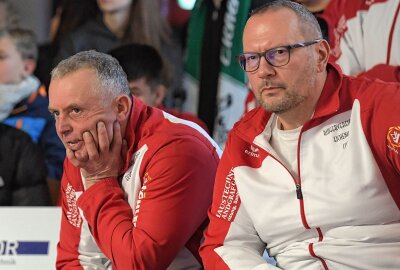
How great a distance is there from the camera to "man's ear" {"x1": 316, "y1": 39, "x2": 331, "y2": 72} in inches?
89.8

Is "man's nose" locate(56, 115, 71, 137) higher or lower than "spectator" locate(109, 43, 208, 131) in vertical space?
higher

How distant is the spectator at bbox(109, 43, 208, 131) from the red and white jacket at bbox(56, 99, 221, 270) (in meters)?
0.86

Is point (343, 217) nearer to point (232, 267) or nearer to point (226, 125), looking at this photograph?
point (232, 267)

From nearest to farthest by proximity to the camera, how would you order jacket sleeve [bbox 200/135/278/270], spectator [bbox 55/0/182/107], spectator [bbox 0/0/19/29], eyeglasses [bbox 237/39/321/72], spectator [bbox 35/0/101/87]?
eyeglasses [bbox 237/39/321/72]
jacket sleeve [bbox 200/135/278/270]
spectator [bbox 55/0/182/107]
spectator [bbox 35/0/101/87]
spectator [bbox 0/0/19/29]

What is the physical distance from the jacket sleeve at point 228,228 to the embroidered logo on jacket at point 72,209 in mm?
523

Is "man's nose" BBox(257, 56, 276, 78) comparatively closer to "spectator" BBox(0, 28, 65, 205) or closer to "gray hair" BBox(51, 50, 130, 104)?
"gray hair" BBox(51, 50, 130, 104)

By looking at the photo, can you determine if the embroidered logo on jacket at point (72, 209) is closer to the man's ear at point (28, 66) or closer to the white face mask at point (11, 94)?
the white face mask at point (11, 94)

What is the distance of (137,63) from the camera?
3.63 m

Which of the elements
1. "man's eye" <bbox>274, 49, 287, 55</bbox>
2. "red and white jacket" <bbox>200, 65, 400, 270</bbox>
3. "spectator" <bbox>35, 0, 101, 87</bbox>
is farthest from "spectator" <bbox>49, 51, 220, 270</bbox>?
"spectator" <bbox>35, 0, 101, 87</bbox>

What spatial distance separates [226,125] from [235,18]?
1.75ft

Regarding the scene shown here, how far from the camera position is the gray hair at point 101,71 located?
2.50 m

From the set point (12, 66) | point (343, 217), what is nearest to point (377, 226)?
point (343, 217)

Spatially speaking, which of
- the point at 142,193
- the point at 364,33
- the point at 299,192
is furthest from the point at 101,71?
the point at 364,33

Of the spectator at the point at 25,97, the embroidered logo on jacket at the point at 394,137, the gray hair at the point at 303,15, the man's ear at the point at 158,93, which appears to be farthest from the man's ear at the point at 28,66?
the embroidered logo on jacket at the point at 394,137
